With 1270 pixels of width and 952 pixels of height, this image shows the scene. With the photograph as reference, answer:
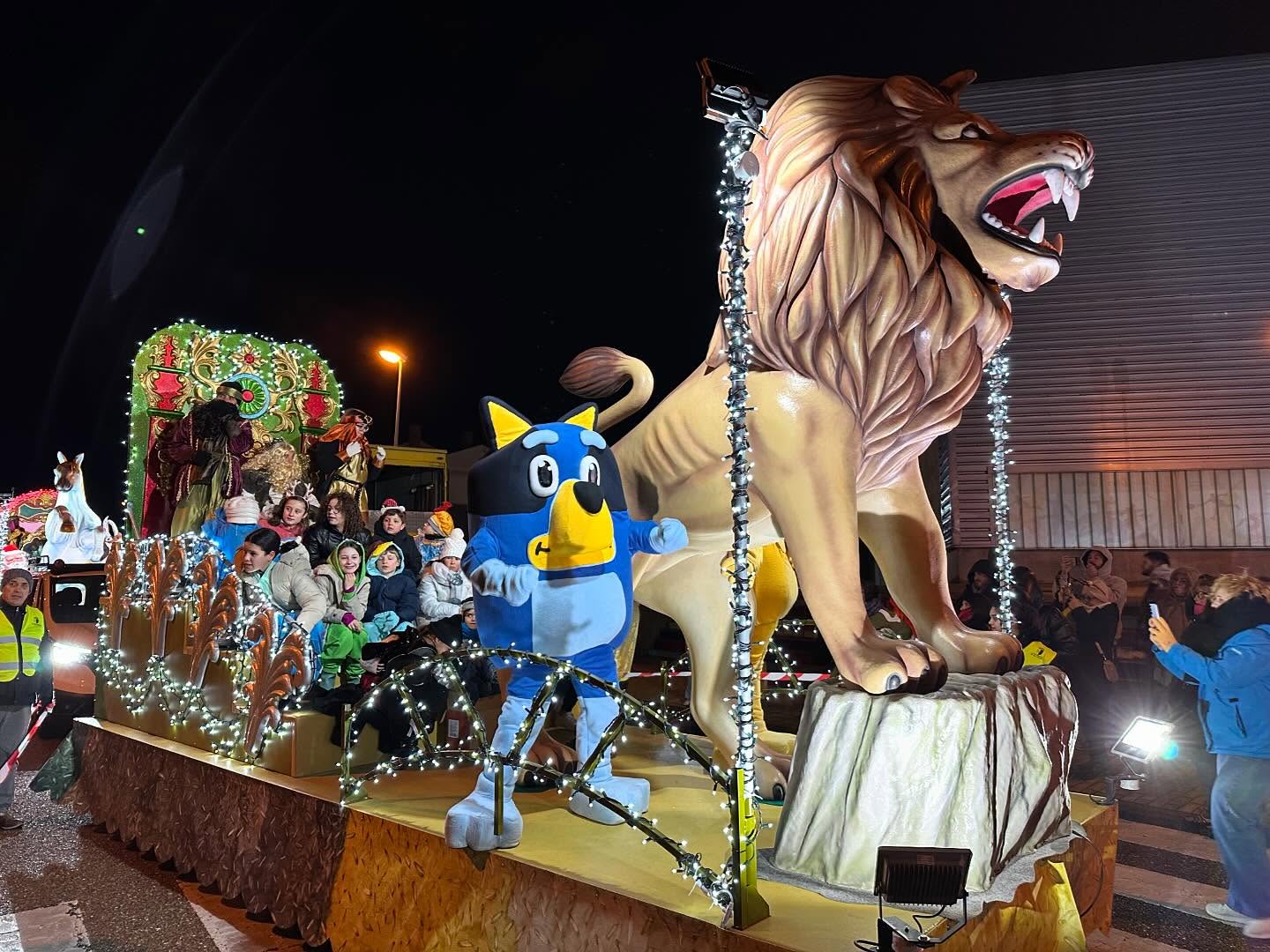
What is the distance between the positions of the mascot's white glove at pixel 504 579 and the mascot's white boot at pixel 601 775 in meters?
0.36

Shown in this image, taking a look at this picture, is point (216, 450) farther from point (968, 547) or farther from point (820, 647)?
point (968, 547)

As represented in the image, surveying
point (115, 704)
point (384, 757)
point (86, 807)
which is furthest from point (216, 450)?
point (384, 757)

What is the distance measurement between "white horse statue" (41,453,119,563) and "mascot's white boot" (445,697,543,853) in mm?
6783

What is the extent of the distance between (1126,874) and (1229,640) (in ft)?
3.23

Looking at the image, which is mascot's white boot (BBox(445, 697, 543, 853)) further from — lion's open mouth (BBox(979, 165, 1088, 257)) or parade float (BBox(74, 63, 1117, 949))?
lion's open mouth (BBox(979, 165, 1088, 257))

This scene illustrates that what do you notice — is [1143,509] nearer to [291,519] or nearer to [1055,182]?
[1055,182]

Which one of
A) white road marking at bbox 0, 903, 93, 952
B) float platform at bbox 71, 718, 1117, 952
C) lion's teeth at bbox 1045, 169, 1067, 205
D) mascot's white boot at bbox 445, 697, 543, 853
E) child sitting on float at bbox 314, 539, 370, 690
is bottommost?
white road marking at bbox 0, 903, 93, 952

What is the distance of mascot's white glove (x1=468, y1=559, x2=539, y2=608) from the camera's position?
2.02 meters

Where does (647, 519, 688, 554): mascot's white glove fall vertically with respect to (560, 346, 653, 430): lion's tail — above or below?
below

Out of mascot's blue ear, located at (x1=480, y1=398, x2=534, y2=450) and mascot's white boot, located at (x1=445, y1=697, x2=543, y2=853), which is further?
mascot's blue ear, located at (x1=480, y1=398, x2=534, y2=450)

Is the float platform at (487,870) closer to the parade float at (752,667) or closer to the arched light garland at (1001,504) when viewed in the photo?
the parade float at (752,667)

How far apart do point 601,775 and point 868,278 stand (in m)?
1.43

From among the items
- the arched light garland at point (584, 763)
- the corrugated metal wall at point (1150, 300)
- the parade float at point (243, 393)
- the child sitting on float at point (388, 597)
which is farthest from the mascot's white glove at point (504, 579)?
the corrugated metal wall at point (1150, 300)

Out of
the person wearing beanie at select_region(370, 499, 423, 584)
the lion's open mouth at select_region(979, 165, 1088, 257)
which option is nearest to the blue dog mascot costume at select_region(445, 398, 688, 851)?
the lion's open mouth at select_region(979, 165, 1088, 257)
